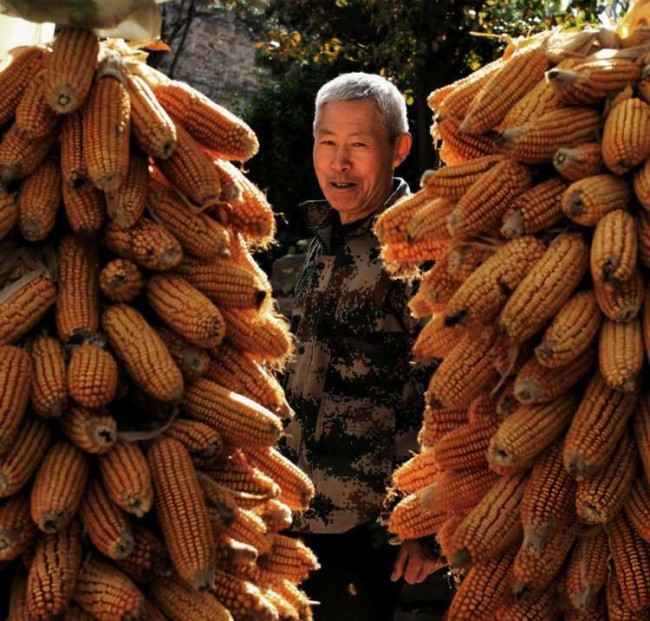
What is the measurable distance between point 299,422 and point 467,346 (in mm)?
1340

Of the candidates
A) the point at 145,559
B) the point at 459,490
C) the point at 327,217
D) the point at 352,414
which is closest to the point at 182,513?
the point at 145,559

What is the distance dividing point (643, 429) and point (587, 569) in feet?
1.10

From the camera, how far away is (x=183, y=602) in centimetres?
265

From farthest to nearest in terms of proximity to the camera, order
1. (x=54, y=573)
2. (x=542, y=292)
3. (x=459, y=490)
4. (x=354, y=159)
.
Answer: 1. (x=354, y=159)
2. (x=459, y=490)
3. (x=542, y=292)
4. (x=54, y=573)

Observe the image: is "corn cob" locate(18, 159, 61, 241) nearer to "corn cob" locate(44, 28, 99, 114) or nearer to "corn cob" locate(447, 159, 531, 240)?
"corn cob" locate(44, 28, 99, 114)

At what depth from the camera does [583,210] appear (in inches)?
109

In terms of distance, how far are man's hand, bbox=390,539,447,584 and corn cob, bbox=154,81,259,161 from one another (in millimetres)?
1460

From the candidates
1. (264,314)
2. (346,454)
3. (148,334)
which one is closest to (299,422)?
(346,454)

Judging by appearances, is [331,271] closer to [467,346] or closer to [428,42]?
[467,346]

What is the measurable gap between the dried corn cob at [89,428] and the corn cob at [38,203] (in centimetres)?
42

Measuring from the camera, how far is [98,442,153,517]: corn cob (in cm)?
261

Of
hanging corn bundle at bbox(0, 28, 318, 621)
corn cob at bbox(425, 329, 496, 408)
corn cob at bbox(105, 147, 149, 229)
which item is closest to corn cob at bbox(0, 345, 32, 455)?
hanging corn bundle at bbox(0, 28, 318, 621)

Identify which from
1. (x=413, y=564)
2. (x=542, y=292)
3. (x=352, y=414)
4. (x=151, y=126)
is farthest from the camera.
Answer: (x=352, y=414)

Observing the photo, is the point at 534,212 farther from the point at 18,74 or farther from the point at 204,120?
the point at 18,74
